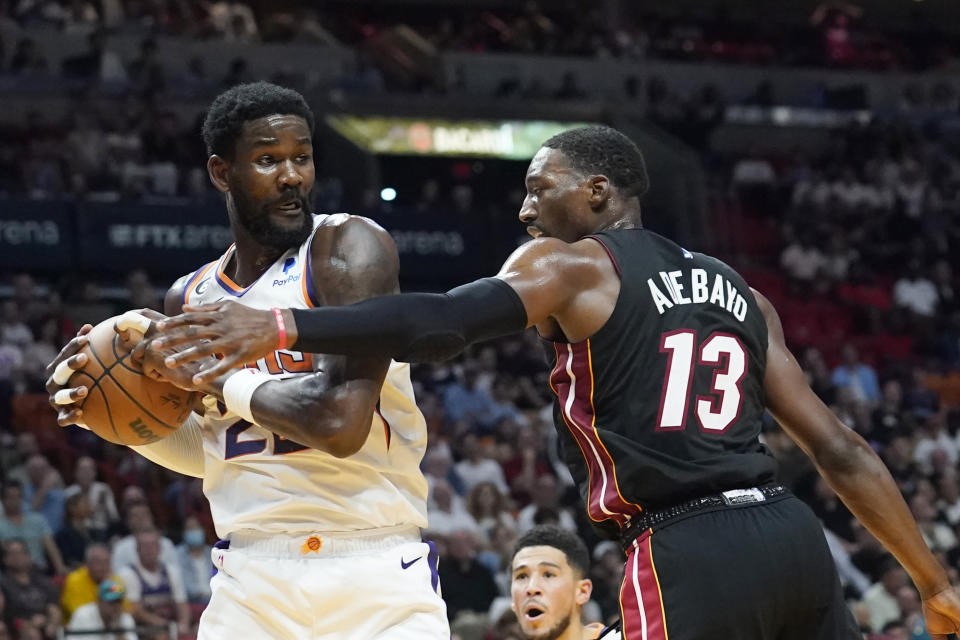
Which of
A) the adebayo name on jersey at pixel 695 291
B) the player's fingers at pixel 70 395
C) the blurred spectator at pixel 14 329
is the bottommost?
the blurred spectator at pixel 14 329

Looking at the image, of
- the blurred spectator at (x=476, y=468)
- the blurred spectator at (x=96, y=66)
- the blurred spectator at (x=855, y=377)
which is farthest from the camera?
the blurred spectator at (x=96, y=66)

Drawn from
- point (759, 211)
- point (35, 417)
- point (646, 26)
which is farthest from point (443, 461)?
point (646, 26)

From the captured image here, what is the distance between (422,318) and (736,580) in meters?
1.08

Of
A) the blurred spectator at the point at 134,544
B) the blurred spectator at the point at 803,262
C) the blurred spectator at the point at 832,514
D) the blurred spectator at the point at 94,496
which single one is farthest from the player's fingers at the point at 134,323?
the blurred spectator at the point at 803,262

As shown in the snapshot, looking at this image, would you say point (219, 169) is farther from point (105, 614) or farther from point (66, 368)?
point (105, 614)

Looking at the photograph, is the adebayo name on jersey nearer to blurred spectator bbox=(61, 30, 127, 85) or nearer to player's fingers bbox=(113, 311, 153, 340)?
player's fingers bbox=(113, 311, 153, 340)

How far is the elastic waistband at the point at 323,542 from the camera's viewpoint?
380 cm

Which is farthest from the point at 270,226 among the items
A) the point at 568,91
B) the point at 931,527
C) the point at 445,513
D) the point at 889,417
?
the point at 568,91

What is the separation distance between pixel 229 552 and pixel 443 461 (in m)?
8.14

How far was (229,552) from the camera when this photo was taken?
3.89 m

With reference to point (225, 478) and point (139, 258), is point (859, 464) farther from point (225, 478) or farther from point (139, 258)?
point (139, 258)

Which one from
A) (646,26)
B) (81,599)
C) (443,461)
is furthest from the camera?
(646,26)

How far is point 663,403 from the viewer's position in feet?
12.1

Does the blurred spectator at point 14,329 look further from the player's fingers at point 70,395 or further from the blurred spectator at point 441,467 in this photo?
the player's fingers at point 70,395
